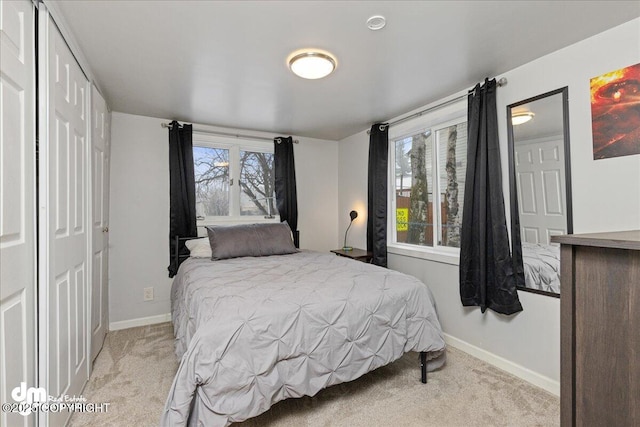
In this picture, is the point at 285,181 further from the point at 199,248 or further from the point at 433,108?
the point at 433,108

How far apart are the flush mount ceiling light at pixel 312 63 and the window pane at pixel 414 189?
4.92 ft

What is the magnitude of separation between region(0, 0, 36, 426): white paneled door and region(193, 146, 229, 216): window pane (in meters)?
2.25

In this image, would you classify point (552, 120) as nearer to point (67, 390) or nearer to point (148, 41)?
point (148, 41)

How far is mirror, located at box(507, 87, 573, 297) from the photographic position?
1957 millimetres

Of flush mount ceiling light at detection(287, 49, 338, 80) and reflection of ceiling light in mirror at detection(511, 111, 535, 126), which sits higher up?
flush mount ceiling light at detection(287, 49, 338, 80)

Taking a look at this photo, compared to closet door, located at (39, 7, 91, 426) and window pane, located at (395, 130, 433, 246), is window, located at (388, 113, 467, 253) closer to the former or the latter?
window pane, located at (395, 130, 433, 246)

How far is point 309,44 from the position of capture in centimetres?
189

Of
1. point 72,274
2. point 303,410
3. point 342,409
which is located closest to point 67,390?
point 72,274

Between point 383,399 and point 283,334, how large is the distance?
0.87 meters

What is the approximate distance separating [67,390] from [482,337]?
287 centimetres

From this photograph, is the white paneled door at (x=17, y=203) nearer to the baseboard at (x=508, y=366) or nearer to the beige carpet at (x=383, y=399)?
the beige carpet at (x=383, y=399)

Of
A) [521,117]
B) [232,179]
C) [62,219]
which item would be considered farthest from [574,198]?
[232,179]

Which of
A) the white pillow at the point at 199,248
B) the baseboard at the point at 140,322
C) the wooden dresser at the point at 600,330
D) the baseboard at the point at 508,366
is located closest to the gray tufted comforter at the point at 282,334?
the baseboard at the point at 508,366

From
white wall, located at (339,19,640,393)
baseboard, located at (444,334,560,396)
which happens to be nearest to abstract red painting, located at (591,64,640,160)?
white wall, located at (339,19,640,393)
